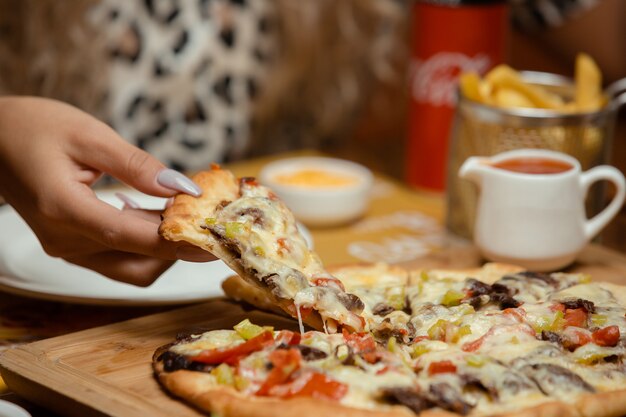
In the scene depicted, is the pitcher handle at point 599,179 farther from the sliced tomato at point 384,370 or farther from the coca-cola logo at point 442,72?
the sliced tomato at point 384,370

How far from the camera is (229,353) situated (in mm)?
1779

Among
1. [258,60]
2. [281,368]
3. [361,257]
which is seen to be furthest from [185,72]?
[281,368]

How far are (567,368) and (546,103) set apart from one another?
1.33m

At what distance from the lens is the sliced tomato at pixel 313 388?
165 centimetres

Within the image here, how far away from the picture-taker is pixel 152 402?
1.72 metres

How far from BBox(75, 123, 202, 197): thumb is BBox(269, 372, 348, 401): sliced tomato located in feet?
1.75

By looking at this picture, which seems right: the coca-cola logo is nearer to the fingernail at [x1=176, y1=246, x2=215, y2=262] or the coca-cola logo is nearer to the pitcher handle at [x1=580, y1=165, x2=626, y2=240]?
the pitcher handle at [x1=580, y1=165, x2=626, y2=240]

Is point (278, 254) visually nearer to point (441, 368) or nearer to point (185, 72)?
point (441, 368)

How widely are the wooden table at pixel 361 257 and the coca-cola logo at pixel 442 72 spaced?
0.36m

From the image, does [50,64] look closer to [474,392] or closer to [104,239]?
[104,239]

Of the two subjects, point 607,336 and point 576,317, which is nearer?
point 607,336

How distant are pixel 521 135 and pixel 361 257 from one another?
596mm

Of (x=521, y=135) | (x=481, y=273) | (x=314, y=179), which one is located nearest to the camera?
(x=481, y=273)

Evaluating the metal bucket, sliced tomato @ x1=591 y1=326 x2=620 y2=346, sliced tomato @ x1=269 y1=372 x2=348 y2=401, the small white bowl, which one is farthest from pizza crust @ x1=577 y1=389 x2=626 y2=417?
the small white bowl
